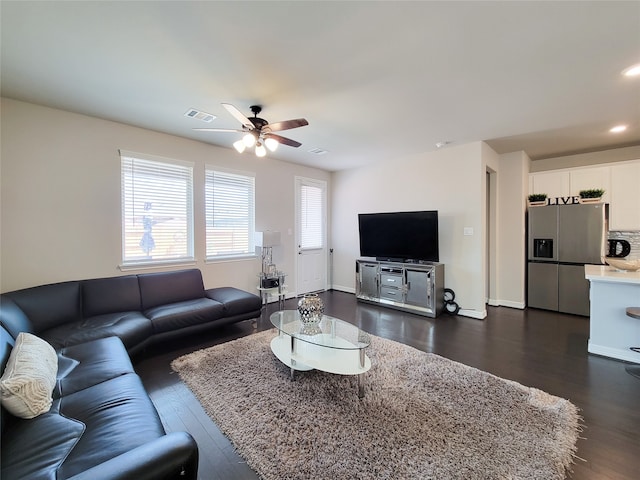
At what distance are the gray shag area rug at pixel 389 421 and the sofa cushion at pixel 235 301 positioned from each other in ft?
2.64

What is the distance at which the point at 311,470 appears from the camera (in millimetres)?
1571

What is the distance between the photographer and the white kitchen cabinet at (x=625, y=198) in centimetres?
414

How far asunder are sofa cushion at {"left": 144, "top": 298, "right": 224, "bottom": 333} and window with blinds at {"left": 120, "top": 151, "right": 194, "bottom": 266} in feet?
3.03

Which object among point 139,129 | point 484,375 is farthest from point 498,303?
point 139,129

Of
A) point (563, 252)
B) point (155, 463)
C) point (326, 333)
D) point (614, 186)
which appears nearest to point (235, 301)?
point (326, 333)

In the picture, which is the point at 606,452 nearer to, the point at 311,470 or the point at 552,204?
the point at 311,470

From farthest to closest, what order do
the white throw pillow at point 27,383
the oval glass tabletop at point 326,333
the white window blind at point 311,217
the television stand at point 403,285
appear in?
the white window blind at point 311,217, the television stand at point 403,285, the oval glass tabletop at point 326,333, the white throw pillow at point 27,383

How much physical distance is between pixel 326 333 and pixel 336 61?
2.48m

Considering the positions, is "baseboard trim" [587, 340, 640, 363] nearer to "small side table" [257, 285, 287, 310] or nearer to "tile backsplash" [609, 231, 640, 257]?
"tile backsplash" [609, 231, 640, 257]

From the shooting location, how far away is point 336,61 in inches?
87.1

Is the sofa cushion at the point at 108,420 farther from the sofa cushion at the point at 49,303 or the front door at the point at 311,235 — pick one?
the front door at the point at 311,235

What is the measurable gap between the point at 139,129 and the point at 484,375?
5080 millimetres

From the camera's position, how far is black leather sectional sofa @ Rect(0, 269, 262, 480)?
113cm

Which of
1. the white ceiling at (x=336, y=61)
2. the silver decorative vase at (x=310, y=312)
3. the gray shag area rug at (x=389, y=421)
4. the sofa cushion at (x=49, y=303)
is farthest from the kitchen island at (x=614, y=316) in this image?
the sofa cushion at (x=49, y=303)
